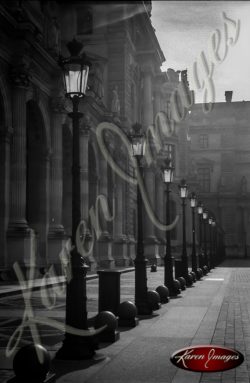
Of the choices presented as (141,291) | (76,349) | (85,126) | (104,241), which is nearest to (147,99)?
(104,241)

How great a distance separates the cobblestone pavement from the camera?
7.58m

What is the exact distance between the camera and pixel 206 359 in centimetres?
817

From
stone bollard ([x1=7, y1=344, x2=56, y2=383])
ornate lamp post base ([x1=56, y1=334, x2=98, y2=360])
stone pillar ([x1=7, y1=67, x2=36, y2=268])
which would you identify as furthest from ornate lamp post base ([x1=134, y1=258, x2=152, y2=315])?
stone pillar ([x1=7, y1=67, x2=36, y2=268])

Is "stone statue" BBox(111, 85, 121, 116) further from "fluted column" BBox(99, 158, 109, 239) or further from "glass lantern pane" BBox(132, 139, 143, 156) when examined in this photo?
"glass lantern pane" BBox(132, 139, 143, 156)

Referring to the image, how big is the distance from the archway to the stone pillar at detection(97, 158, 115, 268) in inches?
388

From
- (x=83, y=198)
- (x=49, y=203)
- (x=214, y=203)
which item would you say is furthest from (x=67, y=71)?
(x=214, y=203)

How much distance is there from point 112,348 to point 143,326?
2.80 metres

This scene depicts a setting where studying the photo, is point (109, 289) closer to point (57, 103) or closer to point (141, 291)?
point (141, 291)

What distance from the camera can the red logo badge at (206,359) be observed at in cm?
781

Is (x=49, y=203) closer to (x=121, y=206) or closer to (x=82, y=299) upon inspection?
(x=121, y=206)

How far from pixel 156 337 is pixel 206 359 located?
2.81 metres

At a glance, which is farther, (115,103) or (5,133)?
(115,103)

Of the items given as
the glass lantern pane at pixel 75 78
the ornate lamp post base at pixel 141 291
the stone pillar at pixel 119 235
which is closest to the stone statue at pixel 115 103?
the stone pillar at pixel 119 235

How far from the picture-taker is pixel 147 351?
30.8 ft
